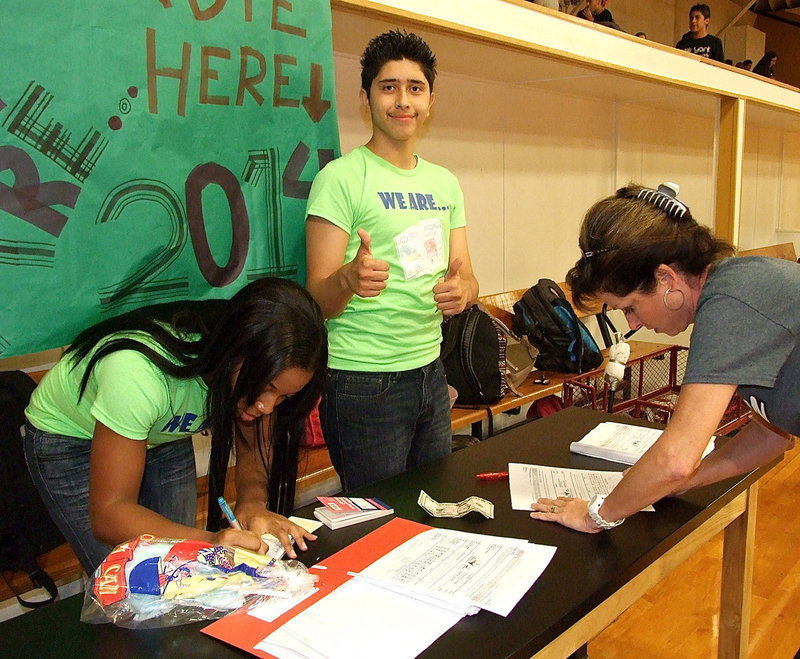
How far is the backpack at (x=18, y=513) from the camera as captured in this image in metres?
1.58

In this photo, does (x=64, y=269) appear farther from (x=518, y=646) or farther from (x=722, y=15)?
(x=722, y=15)

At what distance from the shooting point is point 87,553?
48.1 inches

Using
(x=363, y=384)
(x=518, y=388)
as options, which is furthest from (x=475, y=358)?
(x=363, y=384)

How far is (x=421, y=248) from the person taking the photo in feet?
5.01

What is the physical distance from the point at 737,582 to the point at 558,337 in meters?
1.70

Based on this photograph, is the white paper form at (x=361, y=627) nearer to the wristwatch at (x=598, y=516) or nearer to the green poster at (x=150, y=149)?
the wristwatch at (x=598, y=516)

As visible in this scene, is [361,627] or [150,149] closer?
[361,627]

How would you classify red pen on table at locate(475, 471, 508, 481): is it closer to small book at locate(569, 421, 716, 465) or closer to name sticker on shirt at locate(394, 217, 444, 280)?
small book at locate(569, 421, 716, 465)

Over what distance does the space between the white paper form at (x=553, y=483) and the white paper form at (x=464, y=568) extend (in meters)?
0.17

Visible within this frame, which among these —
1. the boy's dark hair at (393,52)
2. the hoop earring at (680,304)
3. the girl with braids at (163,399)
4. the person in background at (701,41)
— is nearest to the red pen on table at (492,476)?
the girl with braids at (163,399)

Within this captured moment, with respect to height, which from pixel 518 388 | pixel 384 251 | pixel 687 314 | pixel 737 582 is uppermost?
pixel 384 251

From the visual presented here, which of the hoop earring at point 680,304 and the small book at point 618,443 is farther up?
the hoop earring at point 680,304

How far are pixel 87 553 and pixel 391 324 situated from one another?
2.34 ft

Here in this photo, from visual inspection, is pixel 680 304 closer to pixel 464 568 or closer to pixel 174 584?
pixel 464 568
